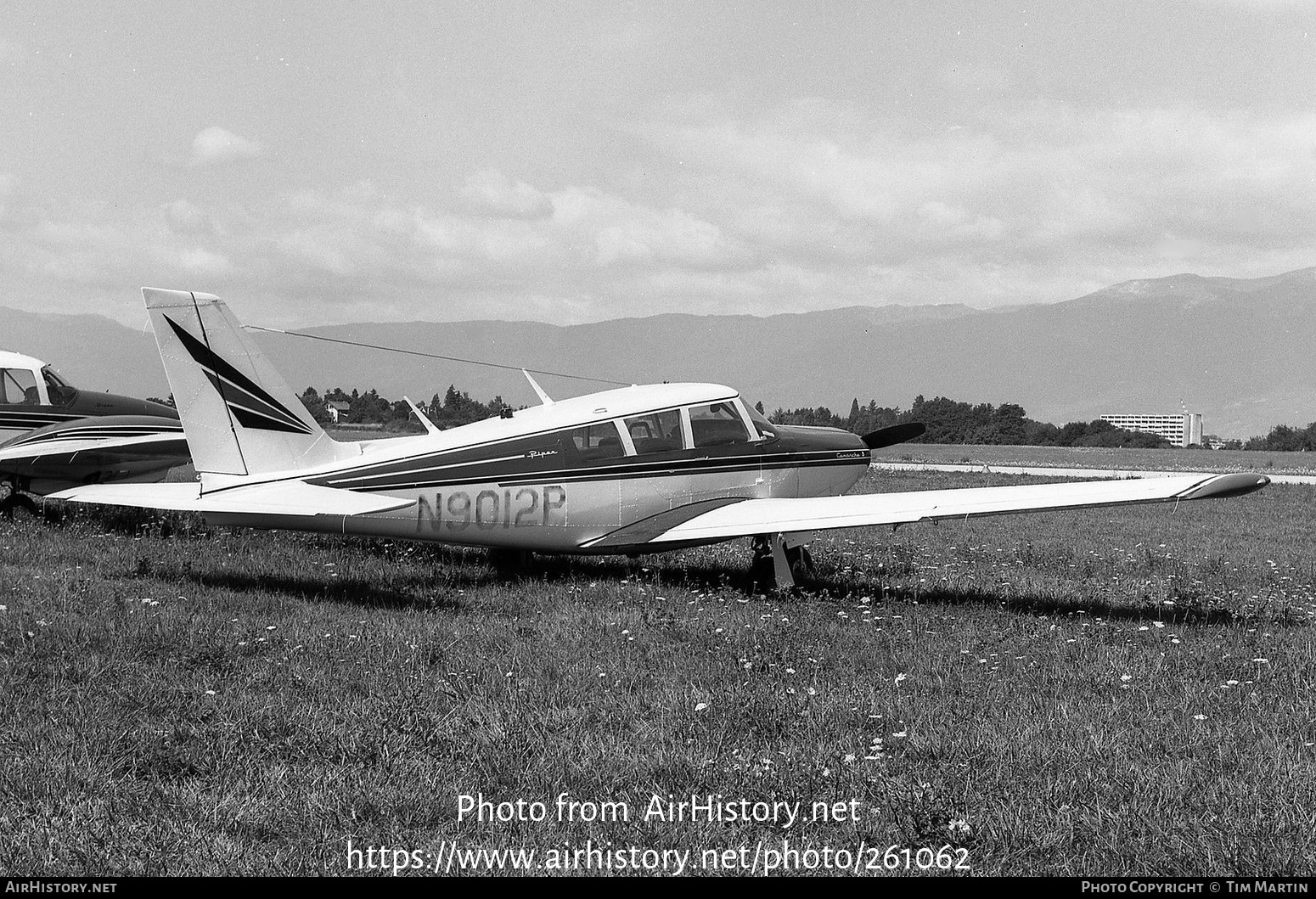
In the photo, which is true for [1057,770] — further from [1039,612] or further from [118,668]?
[118,668]

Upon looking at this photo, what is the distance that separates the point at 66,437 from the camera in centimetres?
1574

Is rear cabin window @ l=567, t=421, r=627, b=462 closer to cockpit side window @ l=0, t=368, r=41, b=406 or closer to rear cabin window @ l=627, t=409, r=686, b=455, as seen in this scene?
rear cabin window @ l=627, t=409, r=686, b=455

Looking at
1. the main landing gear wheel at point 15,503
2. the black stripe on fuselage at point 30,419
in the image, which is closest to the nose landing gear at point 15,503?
the main landing gear wheel at point 15,503

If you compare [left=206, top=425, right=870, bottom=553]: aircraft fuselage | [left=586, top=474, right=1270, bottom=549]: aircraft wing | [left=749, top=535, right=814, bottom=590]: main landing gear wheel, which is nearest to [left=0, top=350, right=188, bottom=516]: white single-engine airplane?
[left=206, top=425, right=870, bottom=553]: aircraft fuselage

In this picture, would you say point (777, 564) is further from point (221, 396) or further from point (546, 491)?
point (221, 396)

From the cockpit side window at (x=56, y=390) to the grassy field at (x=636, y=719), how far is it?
7716 millimetres

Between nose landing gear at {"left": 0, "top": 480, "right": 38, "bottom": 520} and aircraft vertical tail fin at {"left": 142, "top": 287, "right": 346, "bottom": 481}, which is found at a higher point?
aircraft vertical tail fin at {"left": 142, "top": 287, "right": 346, "bottom": 481}

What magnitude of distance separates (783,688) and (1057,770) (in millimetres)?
1789

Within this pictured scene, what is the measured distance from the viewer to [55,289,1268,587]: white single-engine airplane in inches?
385

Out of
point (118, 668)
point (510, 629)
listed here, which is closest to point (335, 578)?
point (510, 629)

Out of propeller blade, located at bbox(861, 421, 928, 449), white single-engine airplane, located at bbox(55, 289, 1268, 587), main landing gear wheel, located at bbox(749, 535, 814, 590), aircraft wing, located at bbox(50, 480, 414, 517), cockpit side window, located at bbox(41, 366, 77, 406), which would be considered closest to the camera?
aircraft wing, located at bbox(50, 480, 414, 517)

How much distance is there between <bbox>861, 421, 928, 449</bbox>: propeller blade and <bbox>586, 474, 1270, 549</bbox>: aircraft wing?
238 cm

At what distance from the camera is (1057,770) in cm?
498
